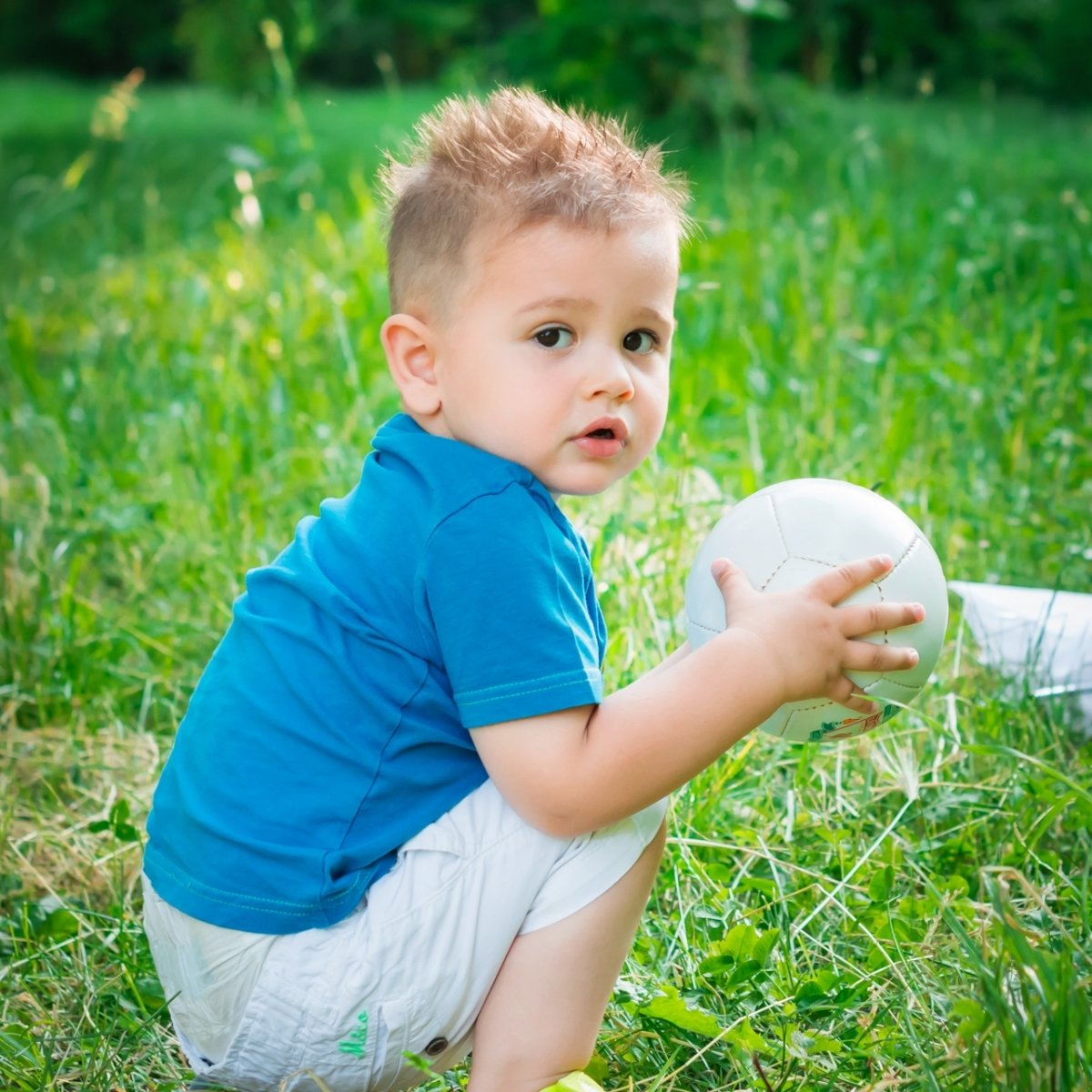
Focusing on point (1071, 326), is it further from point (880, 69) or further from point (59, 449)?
point (880, 69)

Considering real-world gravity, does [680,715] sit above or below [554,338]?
below

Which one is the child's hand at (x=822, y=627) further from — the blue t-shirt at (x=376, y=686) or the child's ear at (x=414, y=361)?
the child's ear at (x=414, y=361)

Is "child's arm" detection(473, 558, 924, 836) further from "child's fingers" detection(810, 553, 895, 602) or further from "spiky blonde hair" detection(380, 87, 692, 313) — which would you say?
"spiky blonde hair" detection(380, 87, 692, 313)

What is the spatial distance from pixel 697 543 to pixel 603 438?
120 centimetres

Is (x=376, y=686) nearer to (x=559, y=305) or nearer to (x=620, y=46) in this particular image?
(x=559, y=305)

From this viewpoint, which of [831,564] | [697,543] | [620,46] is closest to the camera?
[831,564]

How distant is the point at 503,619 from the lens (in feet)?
4.75

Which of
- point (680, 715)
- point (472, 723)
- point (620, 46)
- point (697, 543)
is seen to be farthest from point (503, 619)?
point (620, 46)

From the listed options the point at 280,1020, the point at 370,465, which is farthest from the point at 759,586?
the point at 280,1020

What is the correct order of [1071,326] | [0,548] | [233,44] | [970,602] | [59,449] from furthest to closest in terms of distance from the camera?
[233,44], [1071,326], [59,449], [0,548], [970,602]

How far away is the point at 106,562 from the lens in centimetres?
320

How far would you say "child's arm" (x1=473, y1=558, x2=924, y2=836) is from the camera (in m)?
1.47

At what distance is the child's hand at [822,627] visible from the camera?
1530 mm

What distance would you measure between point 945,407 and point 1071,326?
1.96 feet
